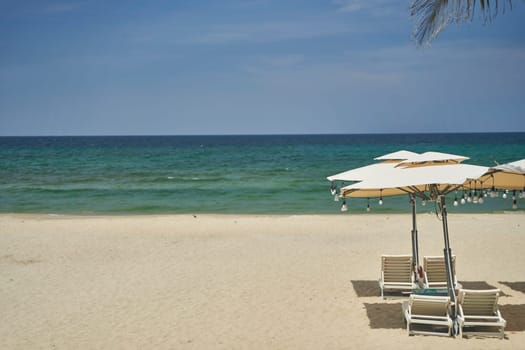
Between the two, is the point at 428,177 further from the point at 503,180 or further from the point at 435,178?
the point at 503,180

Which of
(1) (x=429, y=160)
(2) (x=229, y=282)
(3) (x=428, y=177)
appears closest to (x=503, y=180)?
(1) (x=429, y=160)

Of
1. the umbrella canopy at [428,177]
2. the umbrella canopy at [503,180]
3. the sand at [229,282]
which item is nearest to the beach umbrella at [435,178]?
the umbrella canopy at [428,177]

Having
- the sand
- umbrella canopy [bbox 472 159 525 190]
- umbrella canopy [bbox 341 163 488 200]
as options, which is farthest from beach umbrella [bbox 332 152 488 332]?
the sand

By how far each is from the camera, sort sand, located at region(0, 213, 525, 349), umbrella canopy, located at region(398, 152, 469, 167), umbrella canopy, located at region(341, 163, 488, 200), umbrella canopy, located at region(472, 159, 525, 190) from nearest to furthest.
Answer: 1. umbrella canopy, located at region(341, 163, 488, 200)
2. sand, located at region(0, 213, 525, 349)
3. umbrella canopy, located at region(398, 152, 469, 167)
4. umbrella canopy, located at region(472, 159, 525, 190)

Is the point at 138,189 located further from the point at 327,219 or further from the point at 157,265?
the point at 157,265

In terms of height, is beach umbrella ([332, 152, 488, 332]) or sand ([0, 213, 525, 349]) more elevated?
beach umbrella ([332, 152, 488, 332])

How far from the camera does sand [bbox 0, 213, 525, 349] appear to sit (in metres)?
7.57

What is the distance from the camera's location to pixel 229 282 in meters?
10.4

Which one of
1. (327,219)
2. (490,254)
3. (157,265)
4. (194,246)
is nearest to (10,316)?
(157,265)

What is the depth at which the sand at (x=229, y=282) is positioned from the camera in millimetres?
7570

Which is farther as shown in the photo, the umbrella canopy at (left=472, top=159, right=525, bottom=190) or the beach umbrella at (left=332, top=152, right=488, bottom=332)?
the umbrella canopy at (left=472, top=159, right=525, bottom=190)

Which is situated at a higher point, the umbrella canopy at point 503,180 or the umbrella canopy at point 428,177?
the umbrella canopy at point 428,177

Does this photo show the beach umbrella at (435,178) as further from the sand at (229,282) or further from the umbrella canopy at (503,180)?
the sand at (229,282)

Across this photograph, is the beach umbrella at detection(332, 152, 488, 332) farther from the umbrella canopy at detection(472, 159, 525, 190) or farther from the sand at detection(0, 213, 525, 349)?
the sand at detection(0, 213, 525, 349)
